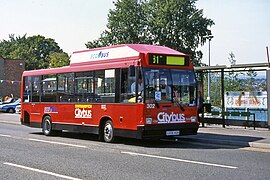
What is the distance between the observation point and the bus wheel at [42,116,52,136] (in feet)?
59.6

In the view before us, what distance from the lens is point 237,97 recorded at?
19547 mm

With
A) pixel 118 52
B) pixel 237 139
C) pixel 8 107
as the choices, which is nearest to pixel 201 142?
pixel 237 139

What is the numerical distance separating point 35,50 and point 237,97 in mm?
101281

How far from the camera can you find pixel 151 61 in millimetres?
13492

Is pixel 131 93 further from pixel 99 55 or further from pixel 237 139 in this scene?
pixel 237 139

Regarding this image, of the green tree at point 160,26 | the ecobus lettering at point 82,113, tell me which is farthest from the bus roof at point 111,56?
the green tree at point 160,26

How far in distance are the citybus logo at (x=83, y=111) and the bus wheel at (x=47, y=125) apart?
229 centimetres

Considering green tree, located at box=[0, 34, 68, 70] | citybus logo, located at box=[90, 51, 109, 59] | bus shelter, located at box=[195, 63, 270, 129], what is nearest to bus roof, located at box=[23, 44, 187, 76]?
citybus logo, located at box=[90, 51, 109, 59]

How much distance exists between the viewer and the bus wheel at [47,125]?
59.6 ft

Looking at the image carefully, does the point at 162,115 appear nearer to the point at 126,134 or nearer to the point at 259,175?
the point at 126,134

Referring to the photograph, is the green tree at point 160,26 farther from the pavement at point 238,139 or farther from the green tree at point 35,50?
the pavement at point 238,139

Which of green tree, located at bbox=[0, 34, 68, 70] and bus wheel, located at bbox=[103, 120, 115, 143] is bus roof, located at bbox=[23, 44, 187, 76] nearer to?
bus wheel, located at bbox=[103, 120, 115, 143]

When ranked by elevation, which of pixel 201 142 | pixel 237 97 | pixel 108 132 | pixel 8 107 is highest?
pixel 237 97

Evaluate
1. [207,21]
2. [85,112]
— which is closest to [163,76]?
[85,112]
